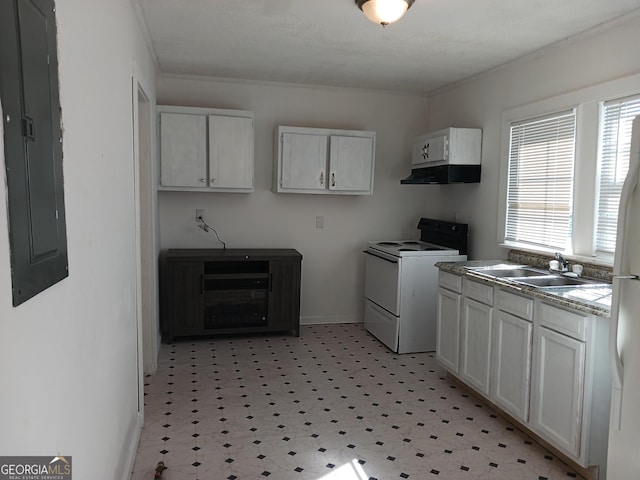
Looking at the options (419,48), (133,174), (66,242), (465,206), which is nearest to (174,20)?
(133,174)

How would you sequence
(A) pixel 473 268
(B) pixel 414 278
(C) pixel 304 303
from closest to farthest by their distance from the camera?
(A) pixel 473 268 < (B) pixel 414 278 < (C) pixel 304 303

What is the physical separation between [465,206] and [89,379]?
3.83 meters

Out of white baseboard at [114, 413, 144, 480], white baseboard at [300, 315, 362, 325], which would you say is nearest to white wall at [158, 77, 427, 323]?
white baseboard at [300, 315, 362, 325]

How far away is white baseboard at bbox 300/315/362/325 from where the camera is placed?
5348 millimetres

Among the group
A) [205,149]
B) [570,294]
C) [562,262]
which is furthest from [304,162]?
[570,294]

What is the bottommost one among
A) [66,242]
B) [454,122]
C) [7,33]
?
[66,242]

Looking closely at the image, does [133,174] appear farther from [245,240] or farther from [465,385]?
[465,385]

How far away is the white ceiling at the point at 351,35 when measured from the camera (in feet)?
9.39

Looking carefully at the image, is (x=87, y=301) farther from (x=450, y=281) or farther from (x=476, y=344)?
(x=450, y=281)

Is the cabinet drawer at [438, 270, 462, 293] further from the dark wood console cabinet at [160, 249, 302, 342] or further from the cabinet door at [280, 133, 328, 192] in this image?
the cabinet door at [280, 133, 328, 192]

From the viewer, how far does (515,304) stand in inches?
116

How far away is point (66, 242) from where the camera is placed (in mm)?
1343

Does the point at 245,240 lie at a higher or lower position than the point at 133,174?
lower

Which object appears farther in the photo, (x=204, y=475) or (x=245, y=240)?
(x=245, y=240)
